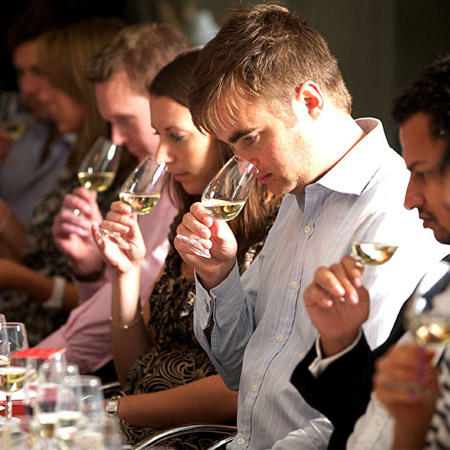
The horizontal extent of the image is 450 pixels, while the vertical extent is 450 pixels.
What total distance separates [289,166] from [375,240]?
34 cm

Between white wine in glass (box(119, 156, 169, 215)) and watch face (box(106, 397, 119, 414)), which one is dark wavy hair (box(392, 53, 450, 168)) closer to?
white wine in glass (box(119, 156, 169, 215))

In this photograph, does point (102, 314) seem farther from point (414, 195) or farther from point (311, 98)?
point (414, 195)

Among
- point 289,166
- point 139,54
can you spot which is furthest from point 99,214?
point 289,166

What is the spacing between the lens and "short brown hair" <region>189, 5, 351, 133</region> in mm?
2127

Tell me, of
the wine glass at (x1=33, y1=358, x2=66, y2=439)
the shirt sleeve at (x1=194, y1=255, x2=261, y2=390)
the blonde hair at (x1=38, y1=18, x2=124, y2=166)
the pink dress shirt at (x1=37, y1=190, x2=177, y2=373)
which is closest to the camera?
the wine glass at (x1=33, y1=358, x2=66, y2=439)

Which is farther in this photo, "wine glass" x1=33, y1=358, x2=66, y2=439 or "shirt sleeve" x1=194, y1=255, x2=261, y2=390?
"shirt sleeve" x1=194, y1=255, x2=261, y2=390

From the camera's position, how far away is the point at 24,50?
4.93 m

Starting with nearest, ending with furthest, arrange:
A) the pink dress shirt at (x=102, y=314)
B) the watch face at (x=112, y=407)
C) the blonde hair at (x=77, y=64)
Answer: the watch face at (x=112, y=407), the pink dress shirt at (x=102, y=314), the blonde hair at (x=77, y=64)

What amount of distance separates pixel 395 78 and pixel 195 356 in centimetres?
190

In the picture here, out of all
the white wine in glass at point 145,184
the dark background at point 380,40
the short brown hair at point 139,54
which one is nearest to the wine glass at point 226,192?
the white wine in glass at point 145,184

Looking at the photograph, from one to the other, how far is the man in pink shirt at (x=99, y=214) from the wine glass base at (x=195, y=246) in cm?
106

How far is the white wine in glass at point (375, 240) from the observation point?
5.58ft

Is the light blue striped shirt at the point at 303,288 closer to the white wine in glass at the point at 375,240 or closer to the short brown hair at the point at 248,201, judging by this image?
the white wine in glass at the point at 375,240

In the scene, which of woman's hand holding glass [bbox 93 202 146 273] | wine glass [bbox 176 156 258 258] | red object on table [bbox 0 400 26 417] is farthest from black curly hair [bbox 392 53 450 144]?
woman's hand holding glass [bbox 93 202 146 273]
